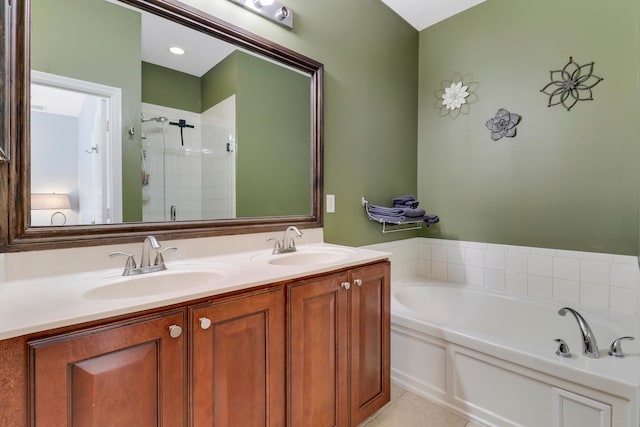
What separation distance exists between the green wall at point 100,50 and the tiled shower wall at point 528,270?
1702 millimetres

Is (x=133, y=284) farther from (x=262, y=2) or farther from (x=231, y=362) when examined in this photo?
(x=262, y=2)

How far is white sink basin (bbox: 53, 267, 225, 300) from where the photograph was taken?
926 millimetres

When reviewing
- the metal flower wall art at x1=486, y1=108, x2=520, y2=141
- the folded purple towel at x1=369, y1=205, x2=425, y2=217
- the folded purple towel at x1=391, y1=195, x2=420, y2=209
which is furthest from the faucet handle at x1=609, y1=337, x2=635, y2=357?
the metal flower wall art at x1=486, y1=108, x2=520, y2=141

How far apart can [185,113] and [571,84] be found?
Answer: 7.89 ft

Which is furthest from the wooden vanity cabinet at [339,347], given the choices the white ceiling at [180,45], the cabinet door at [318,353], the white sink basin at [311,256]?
the white ceiling at [180,45]

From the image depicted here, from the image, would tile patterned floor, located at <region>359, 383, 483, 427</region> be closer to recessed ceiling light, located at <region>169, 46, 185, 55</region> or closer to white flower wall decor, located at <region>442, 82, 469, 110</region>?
recessed ceiling light, located at <region>169, 46, 185, 55</region>

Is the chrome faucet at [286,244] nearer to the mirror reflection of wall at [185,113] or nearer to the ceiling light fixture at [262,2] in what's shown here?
the mirror reflection of wall at [185,113]

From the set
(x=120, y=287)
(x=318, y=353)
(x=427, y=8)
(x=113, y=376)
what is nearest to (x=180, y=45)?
(x=120, y=287)

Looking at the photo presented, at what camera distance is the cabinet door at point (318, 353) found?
115 centimetres

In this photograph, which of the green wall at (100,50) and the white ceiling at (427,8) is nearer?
the green wall at (100,50)

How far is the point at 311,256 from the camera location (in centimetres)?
166

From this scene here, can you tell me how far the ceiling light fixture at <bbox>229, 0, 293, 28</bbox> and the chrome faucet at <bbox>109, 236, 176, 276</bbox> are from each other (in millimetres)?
1269

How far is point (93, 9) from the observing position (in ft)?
3.83

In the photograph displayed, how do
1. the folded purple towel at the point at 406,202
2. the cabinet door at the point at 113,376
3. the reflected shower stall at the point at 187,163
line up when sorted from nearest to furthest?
the cabinet door at the point at 113,376 < the reflected shower stall at the point at 187,163 < the folded purple towel at the point at 406,202
